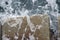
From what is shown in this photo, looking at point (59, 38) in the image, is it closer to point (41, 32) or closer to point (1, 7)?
point (41, 32)

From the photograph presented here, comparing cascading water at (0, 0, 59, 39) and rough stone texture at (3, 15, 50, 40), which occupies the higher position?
cascading water at (0, 0, 59, 39)

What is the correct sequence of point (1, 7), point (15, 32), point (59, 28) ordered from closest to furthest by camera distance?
1. point (59, 28)
2. point (15, 32)
3. point (1, 7)

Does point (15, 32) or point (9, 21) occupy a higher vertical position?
point (9, 21)

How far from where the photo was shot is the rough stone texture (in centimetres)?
163

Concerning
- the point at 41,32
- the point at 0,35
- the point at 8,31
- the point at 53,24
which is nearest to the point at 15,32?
the point at 8,31

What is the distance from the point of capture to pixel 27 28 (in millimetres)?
1691

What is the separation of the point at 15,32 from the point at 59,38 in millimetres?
575

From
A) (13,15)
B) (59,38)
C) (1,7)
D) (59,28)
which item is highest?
(1,7)

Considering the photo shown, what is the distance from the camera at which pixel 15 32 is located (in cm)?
172

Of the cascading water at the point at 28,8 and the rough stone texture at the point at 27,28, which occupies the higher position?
the cascading water at the point at 28,8

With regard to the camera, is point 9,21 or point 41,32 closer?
point 41,32

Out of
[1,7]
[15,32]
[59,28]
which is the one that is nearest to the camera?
[59,28]

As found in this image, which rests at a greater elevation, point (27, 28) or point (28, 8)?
point (28, 8)

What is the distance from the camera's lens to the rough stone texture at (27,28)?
5.35ft
